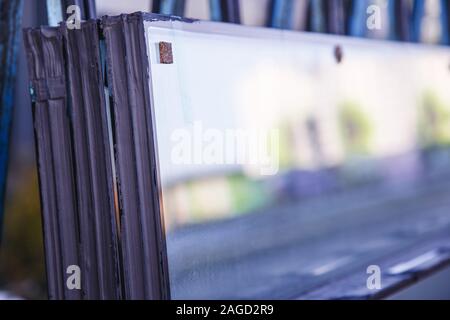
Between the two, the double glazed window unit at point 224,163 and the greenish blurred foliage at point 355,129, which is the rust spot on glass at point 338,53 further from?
the greenish blurred foliage at point 355,129

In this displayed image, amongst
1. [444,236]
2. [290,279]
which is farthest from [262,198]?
[444,236]

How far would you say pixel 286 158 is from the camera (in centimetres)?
346

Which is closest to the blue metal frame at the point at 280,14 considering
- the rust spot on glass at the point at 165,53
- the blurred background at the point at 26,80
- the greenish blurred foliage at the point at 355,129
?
the blurred background at the point at 26,80

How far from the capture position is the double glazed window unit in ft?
8.71

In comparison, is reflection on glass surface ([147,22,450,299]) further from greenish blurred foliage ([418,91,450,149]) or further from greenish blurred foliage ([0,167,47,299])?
greenish blurred foliage ([0,167,47,299])

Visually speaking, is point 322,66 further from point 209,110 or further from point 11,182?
point 11,182

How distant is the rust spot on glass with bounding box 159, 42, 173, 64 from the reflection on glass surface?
18mm

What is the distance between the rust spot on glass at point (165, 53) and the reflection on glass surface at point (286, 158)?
2 centimetres

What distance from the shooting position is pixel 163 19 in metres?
2.72

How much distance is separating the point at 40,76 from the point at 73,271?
692 mm

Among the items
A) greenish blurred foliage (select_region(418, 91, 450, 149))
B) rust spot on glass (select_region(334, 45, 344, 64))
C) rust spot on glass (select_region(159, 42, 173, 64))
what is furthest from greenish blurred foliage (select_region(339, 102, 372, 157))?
rust spot on glass (select_region(159, 42, 173, 64))

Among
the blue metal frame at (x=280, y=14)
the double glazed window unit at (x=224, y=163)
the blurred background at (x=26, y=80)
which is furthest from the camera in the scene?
the blue metal frame at (x=280, y=14)

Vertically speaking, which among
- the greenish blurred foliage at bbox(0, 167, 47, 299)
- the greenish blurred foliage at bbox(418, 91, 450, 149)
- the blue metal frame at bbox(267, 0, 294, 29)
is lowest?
the greenish blurred foliage at bbox(0, 167, 47, 299)

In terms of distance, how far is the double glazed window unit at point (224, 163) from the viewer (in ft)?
8.71
